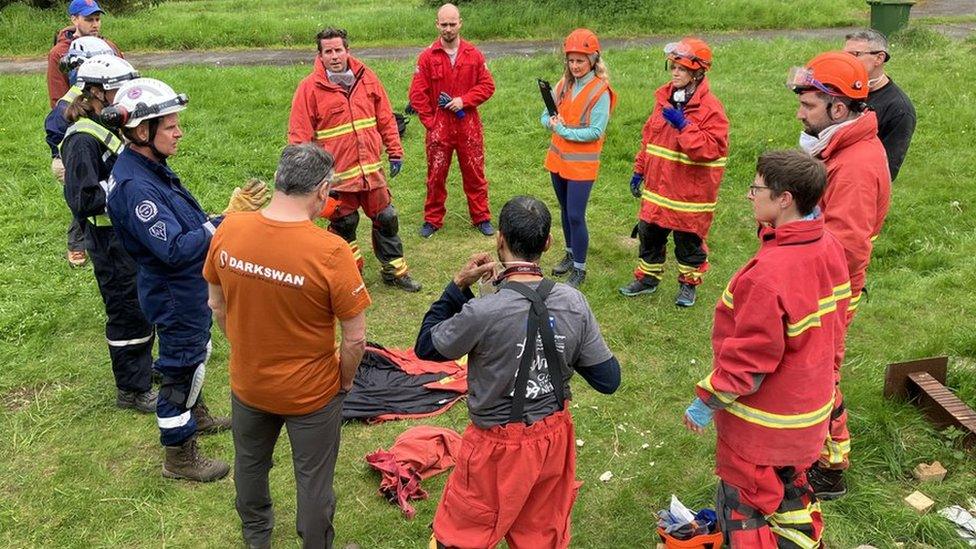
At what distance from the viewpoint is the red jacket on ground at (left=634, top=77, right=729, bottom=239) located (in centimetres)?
563

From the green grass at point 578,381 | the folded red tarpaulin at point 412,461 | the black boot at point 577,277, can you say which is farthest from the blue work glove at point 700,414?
the black boot at point 577,277

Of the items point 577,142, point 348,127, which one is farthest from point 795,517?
point 348,127

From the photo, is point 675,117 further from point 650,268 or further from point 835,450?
point 835,450

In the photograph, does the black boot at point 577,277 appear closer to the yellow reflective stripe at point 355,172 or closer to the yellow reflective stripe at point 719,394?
the yellow reflective stripe at point 355,172

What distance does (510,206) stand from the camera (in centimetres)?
299

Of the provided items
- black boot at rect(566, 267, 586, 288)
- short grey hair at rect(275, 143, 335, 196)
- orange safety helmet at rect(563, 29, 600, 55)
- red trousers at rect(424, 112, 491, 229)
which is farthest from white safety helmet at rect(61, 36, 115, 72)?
black boot at rect(566, 267, 586, 288)

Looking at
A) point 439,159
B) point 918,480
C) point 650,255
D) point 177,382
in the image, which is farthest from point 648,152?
point 177,382

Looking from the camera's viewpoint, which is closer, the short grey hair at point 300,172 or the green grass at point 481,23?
the short grey hair at point 300,172

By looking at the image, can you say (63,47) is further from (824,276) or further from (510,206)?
(824,276)

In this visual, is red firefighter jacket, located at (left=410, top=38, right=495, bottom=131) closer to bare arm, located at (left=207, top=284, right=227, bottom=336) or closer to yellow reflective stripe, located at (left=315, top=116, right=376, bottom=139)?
yellow reflective stripe, located at (left=315, top=116, right=376, bottom=139)

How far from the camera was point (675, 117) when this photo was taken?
5555 mm

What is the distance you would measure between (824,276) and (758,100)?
28.8 feet

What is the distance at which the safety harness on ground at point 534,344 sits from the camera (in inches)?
113

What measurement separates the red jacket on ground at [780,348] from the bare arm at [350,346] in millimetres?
1516
